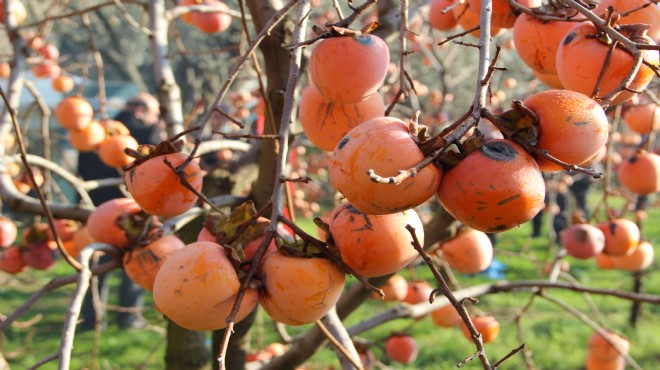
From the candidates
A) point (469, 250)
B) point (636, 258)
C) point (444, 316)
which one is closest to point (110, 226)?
point (469, 250)

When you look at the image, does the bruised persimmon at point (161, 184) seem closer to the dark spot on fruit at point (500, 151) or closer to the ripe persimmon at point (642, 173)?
the dark spot on fruit at point (500, 151)

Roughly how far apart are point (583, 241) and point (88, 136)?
1.73 meters

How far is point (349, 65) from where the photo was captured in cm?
89

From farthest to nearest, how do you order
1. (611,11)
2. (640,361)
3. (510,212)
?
(640,361) → (611,11) → (510,212)

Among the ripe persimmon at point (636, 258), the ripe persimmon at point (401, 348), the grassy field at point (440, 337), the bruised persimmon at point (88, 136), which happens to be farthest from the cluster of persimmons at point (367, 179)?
the grassy field at point (440, 337)

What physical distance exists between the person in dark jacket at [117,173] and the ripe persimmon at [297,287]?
3820mm

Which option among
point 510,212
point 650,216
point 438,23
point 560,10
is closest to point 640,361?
point 438,23

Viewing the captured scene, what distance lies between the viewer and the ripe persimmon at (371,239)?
78 cm

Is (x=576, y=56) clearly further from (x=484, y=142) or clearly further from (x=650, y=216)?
(x=650, y=216)

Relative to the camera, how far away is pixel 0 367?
1070 mm

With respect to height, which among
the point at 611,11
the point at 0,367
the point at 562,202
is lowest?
the point at 562,202

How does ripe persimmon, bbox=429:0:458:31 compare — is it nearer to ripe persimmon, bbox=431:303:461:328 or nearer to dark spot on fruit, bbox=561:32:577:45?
dark spot on fruit, bbox=561:32:577:45

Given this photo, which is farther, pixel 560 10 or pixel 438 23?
pixel 438 23

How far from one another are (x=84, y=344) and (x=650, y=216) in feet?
26.4
